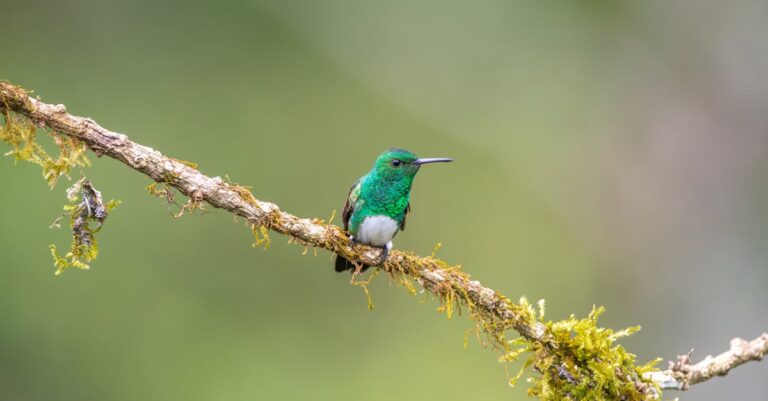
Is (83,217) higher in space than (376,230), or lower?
lower

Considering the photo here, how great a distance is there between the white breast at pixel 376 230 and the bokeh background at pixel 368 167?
5.75 metres

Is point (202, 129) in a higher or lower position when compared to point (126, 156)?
higher

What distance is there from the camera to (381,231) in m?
4.79

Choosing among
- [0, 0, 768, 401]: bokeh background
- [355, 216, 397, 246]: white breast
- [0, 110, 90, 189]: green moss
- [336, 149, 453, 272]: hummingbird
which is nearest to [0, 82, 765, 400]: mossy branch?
[0, 110, 90, 189]: green moss

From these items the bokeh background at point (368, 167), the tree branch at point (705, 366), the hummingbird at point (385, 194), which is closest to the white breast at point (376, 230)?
the hummingbird at point (385, 194)

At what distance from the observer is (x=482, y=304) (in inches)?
151

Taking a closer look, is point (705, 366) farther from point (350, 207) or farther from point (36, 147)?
point (36, 147)

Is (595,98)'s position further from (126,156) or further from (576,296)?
(126,156)

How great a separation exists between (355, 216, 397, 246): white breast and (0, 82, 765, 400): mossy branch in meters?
0.73

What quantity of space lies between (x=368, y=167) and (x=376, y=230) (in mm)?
6606

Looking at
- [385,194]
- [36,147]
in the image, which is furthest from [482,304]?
[36,147]

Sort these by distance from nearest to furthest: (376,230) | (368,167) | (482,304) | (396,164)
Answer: (482,304), (376,230), (396,164), (368,167)

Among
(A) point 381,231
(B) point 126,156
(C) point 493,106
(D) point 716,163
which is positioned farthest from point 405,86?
(B) point 126,156

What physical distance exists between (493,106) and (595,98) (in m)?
1.91
